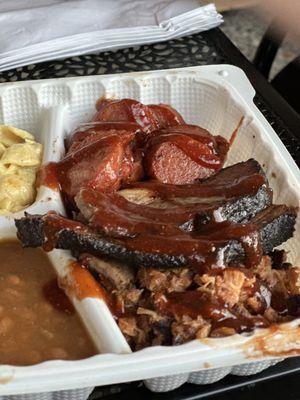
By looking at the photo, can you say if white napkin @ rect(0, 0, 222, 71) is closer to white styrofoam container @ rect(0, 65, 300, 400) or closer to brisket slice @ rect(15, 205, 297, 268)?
white styrofoam container @ rect(0, 65, 300, 400)

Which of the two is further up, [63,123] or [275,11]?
[275,11]

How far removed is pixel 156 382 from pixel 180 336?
0.47ft

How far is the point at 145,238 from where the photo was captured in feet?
6.13

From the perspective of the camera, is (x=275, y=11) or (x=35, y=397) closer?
(x=35, y=397)

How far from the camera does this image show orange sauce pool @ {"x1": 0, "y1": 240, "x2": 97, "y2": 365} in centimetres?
175

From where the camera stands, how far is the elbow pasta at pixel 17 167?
2.28 meters

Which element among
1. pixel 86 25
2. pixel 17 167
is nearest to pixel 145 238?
pixel 17 167

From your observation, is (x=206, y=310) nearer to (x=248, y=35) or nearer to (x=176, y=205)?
(x=176, y=205)

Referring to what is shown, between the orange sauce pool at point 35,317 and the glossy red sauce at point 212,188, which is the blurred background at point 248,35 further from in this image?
the orange sauce pool at point 35,317

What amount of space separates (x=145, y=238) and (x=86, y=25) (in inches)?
71.2

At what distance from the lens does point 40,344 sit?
5.79 feet

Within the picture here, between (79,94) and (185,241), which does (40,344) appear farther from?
(79,94)

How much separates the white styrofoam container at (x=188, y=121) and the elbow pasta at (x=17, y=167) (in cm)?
7

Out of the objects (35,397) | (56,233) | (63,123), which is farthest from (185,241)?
(63,123)
